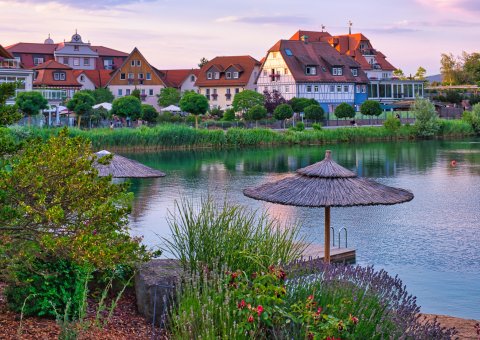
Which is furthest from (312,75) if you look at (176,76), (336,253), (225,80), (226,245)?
(226,245)

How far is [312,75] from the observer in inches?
3337

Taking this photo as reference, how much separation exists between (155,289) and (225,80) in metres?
80.1

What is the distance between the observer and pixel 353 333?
7.23 metres

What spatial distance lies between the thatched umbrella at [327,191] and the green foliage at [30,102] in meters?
42.0

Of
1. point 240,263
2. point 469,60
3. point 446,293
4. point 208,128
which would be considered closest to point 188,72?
point 208,128

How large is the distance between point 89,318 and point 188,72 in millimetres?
85520

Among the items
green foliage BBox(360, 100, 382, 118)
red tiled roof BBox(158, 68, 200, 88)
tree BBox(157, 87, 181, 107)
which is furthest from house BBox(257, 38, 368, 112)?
green foliage BBox(360, 100, 382, 118)

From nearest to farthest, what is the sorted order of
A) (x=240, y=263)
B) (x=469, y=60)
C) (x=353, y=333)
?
(x=353, y=333) → (x=240, y=263) → (x=469, y=60)

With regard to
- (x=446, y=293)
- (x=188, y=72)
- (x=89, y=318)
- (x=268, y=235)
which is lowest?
(x=446, y=293)

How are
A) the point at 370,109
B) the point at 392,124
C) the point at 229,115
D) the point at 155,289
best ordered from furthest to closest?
the point at 370,109 < the point at 229,115 < the point at 392,124 < the point at 155,289

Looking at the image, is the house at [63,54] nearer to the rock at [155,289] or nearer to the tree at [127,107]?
the tree at [127,107]

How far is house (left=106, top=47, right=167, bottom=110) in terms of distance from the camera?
291 feet

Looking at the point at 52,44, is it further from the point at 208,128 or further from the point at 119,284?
the point at 119,284

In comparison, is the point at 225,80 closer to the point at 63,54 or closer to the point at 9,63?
the point at 63,54
